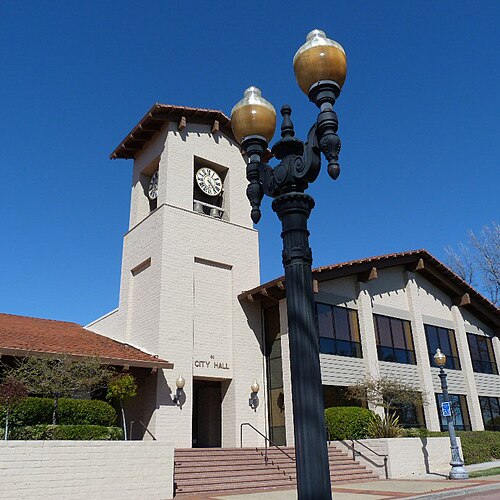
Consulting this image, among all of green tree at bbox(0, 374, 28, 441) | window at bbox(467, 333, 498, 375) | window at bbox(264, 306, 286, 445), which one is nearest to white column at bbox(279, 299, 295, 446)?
window at bbox(264, 306, 286, 445)

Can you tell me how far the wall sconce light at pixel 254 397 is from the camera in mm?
18953

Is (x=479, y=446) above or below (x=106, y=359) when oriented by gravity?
below

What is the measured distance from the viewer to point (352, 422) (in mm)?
17391

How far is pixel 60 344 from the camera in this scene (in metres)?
16.2

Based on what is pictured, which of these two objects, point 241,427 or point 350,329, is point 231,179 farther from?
point 241,427

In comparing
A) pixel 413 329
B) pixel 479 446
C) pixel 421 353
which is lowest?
pixel 479 446

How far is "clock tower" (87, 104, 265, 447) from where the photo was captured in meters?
18.0

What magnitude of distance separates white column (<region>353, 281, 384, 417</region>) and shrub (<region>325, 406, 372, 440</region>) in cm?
248

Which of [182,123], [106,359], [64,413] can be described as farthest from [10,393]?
[182,123]

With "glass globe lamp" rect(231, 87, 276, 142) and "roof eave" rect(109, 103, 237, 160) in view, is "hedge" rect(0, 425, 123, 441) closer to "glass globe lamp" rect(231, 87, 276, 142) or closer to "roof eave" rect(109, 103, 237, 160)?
"glass globe lamp" rect(231, 87, 276, 142)

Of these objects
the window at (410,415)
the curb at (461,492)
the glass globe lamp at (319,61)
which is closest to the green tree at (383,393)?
the window at (410,415)

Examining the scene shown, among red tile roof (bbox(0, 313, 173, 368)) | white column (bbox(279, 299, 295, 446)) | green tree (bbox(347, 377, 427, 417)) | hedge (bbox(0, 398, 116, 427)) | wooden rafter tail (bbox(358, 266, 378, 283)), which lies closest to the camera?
hedge (bbox(0, 398, 116, 427))

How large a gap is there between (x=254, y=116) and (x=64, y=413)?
1127 centimetres

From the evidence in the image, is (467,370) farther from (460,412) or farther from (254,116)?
(254,116)
